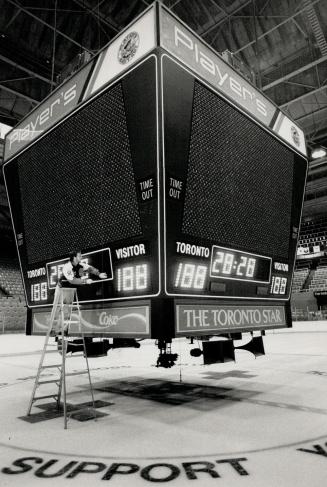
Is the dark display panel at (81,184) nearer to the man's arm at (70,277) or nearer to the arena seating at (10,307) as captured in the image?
the man's arm at (70,277)

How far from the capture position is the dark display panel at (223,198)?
347 centimetres

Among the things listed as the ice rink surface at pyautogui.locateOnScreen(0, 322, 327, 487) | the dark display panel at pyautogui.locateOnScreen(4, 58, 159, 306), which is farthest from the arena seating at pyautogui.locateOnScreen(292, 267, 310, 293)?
the dark display panel at pyautogui.locateOnScreen(4, 58, 159, 306)

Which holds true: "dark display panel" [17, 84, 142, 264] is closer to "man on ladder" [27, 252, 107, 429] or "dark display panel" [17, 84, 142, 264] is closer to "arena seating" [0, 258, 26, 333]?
"man on ladder" [27, 252, 107, 429]

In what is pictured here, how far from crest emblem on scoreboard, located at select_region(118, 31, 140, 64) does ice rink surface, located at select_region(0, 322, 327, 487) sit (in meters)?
3.43

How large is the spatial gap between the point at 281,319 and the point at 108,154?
10.3 ft

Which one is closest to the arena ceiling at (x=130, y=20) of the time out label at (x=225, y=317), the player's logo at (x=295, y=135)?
the player's logo at (x=295, y=135)

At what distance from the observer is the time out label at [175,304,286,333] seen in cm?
343

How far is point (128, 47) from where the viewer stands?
366 cm

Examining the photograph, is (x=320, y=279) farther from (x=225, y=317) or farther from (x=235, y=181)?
(x=225, y=317)

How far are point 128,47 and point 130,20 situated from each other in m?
6.61

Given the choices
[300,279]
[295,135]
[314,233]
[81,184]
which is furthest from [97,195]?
[314,233]

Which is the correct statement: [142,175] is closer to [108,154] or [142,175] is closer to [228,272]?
[108,154]

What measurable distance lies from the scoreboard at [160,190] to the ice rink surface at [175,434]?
2.83 ft

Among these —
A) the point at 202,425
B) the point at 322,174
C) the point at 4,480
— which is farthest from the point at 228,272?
the point at 322,174
